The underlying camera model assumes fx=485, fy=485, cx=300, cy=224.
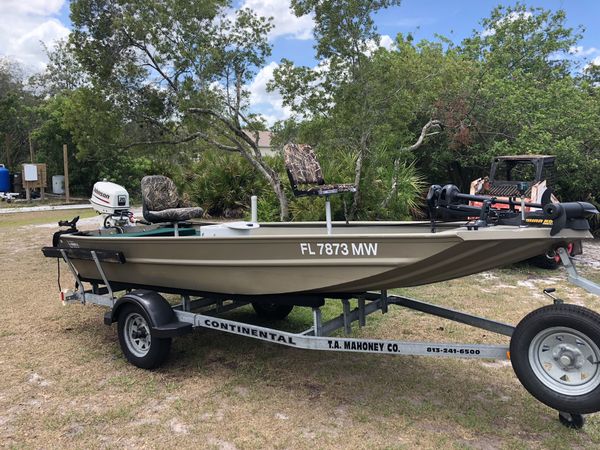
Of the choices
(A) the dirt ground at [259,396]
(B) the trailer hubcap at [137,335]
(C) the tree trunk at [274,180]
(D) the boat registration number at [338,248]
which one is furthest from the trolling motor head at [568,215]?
(C) the tree trunk at [274,180]

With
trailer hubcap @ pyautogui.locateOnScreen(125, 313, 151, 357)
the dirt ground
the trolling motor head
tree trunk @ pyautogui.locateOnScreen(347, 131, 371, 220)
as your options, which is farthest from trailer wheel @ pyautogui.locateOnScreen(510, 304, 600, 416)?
tree trunk @ pyautogui.locateOnScreen(347, 131, 371, 220)

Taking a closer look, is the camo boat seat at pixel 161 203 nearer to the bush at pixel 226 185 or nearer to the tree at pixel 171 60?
the tree at pixel 171 60

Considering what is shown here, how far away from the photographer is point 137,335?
407cm

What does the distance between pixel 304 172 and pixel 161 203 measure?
2.04 metres

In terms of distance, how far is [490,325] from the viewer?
345 cm

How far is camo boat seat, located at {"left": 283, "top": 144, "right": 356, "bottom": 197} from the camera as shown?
368cm

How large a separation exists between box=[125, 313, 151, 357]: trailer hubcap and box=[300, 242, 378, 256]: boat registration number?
1670mm

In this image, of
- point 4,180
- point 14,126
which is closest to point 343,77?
point 4,180

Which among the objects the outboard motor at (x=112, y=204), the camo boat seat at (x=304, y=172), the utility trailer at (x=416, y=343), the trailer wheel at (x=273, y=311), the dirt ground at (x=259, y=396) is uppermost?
the camo boat seat at (x=304, y=172)

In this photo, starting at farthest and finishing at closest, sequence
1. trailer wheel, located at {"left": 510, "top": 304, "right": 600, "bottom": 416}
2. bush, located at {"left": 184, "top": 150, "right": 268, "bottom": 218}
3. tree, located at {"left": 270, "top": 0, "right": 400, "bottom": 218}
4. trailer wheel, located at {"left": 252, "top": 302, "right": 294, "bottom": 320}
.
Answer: bush, located at {"left": 184, "top": 150, "right": 268, "bottom": 218} → tree, located at {"left": 270, "top": 0, "right": 400, "bottom": 218} → trailer wheel, located at {"left": 252, "top": 302, "right": 294, "bottom": 320} → trailer wheel, located at {"left": 510, "top": 304, "right": 600, "bottom": 416}

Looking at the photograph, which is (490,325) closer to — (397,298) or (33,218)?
(397,298)

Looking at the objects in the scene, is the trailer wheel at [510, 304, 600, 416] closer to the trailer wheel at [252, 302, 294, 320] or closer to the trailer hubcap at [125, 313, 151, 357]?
the trailer wheel at [252, 302, 294, 320]

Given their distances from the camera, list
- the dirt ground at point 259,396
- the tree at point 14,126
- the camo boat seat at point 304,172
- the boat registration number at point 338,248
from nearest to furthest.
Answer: the dirt ground at point 259,396 < the boat registration number at point 338,248 < the camo boat seat at point 304,172 < the tree at point 14,126

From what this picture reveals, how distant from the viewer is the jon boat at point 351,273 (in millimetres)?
2697
